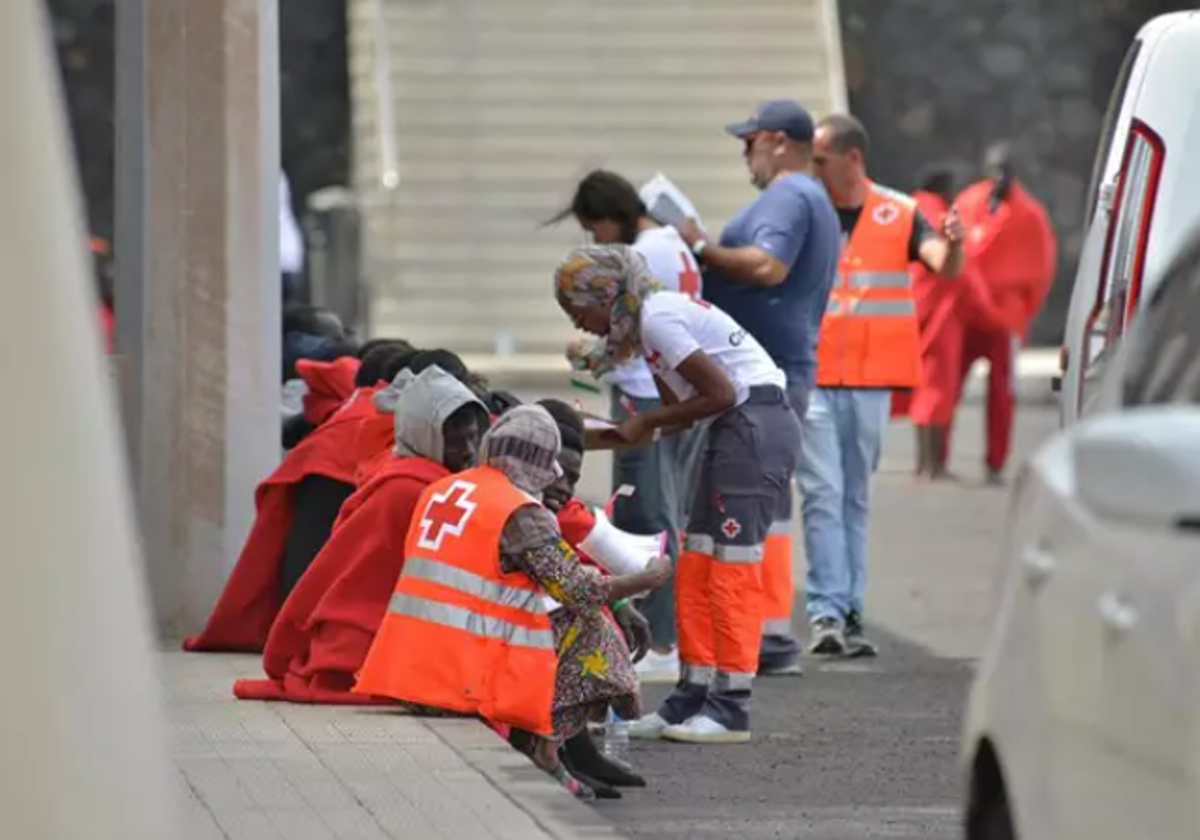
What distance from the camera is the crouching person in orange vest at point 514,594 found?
8812mm

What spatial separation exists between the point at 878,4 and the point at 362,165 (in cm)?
485

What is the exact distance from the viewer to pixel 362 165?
2845 cm

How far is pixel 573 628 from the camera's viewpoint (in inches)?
352

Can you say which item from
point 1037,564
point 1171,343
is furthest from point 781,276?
point 1037,564

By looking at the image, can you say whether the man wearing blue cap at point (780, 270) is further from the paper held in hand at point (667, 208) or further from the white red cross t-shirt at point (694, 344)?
the white red cross t-shirt at point (694, 344)

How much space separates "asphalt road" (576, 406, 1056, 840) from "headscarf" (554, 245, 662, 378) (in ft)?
3.72

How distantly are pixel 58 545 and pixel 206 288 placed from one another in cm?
705

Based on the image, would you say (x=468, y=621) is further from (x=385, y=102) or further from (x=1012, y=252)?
(x=385, y=102)

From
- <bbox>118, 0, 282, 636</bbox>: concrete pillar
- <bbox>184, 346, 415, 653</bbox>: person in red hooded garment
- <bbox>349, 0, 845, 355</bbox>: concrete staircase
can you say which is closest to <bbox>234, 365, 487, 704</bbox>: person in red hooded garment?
<bbox>184, 346, 415, 653</bbox>: person in red hooded garment

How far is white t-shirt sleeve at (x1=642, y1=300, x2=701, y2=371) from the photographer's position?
984cm

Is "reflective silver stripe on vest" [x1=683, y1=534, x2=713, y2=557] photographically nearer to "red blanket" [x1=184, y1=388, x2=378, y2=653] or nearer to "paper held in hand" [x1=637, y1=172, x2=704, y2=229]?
"red blanket" [x1=184, y1=388, x2=378, y2=653]

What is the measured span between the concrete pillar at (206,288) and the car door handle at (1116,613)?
23.1 ft

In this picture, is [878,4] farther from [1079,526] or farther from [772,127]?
[1079,526]

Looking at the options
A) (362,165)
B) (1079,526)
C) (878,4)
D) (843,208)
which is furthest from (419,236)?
→ (1079,526)
